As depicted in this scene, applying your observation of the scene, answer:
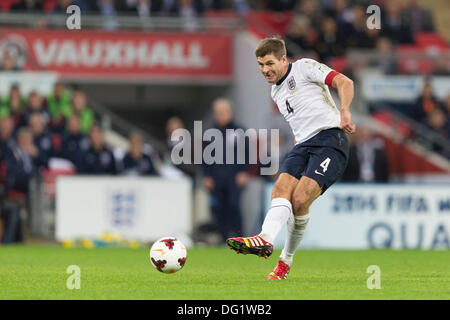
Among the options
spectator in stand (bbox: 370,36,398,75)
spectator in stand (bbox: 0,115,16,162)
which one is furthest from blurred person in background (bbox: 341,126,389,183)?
spectator in stand (bbox: 0,115,16,162)

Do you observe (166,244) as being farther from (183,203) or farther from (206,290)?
(183,203)

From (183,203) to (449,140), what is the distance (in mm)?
5617

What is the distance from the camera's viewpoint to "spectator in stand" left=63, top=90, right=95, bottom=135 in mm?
19156

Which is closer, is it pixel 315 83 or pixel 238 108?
pixel 315 83

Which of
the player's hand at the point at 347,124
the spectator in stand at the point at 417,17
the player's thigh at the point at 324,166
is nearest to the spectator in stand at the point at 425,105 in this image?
the spectator in stand at the point at 417,17

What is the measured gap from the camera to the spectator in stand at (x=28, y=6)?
71.2 feet

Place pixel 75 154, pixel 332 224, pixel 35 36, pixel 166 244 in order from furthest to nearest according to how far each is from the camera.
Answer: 1. pixel 35 36
2. pixel 75 154
3. pixel 332 224
4. pixel 166 244

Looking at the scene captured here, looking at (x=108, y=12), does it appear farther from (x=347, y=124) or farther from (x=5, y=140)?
(x=347, y=124)

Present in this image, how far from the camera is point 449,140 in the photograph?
1992 centimetres

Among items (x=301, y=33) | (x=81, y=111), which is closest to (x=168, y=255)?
(x=81, y=111)

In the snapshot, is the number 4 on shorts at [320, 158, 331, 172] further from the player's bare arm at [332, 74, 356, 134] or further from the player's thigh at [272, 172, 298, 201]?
the player's bare arm at [332, 74, 356, 134]

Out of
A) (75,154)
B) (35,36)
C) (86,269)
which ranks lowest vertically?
(86,269)

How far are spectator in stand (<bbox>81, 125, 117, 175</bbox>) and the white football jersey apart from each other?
28.8 feet
